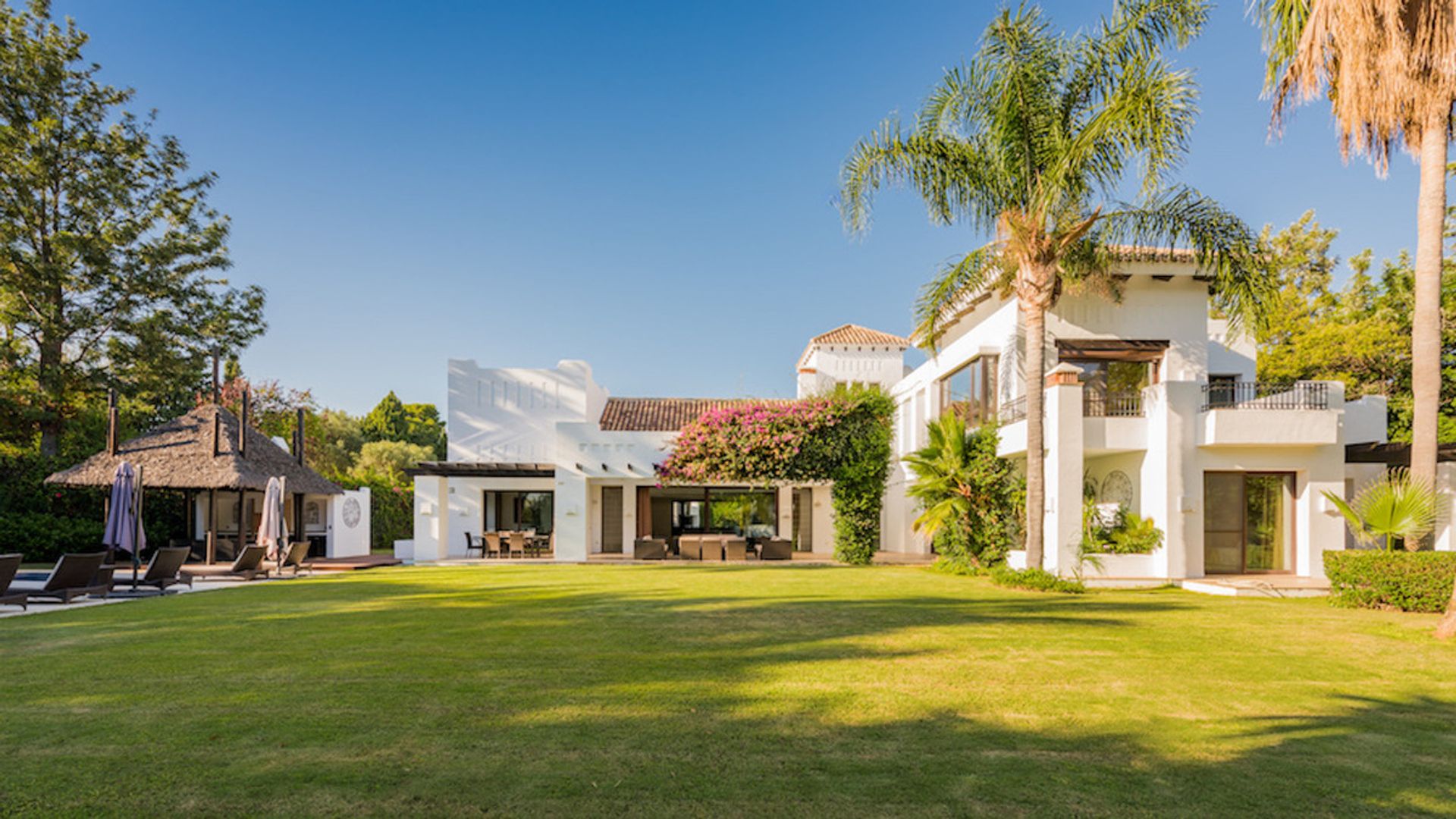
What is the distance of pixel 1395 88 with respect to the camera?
10.4 metres

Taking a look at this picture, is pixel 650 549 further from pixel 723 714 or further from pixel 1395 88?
pixel 1395 88

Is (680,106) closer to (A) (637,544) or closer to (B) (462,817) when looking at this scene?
(A) (637,544)

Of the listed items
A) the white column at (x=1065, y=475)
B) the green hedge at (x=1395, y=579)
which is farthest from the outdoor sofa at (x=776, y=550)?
the green hedge at (x=1395, y=579)

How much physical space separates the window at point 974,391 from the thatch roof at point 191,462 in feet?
57.8

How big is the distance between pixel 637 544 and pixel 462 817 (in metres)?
18.7

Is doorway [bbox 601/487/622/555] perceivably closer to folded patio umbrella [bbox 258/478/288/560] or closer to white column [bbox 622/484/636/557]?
white column [bbox 622/484/636/557]

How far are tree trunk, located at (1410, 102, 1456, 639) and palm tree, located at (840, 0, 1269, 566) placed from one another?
231 cm

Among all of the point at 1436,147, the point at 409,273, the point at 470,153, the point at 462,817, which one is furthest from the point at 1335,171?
the point at 409,273

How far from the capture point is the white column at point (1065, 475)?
563 inches

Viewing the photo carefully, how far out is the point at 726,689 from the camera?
586cm

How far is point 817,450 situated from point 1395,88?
43.4 ft

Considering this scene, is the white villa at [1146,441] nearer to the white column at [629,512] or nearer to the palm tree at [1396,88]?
the white column at [629,512]

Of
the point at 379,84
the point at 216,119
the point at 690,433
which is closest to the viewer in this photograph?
the point at 216,119

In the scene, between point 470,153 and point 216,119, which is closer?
point 216,119
